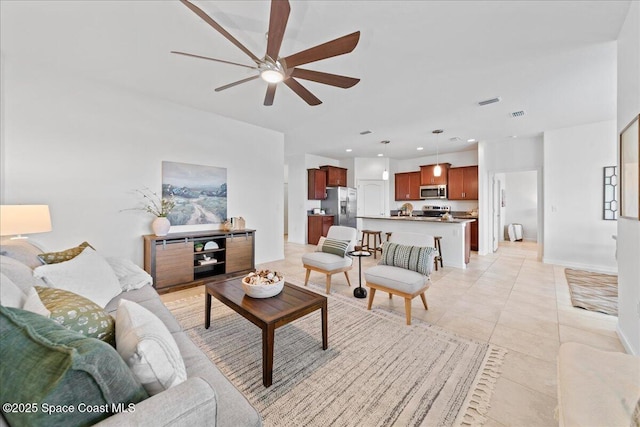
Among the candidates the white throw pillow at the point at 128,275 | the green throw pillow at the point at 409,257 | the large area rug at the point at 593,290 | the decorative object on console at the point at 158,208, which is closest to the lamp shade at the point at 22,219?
the white throw pillow at the point at 128,275

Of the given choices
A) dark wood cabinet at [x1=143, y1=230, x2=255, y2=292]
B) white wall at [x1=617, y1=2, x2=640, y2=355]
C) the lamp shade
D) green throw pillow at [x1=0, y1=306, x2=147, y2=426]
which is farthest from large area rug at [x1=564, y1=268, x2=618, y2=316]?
the lamp shade

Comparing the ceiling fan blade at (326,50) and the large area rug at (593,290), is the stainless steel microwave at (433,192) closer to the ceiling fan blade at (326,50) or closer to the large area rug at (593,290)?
the large area rug at (593,290)

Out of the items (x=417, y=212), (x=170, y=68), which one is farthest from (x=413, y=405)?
(x=417, y=212)

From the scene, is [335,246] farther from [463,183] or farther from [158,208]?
[463,183]

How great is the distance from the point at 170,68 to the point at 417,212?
7373mm

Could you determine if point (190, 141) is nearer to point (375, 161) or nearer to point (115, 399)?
point (115, 399)

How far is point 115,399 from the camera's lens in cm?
72

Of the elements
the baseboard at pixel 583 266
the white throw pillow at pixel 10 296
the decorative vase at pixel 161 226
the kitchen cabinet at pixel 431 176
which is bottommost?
the baseboard at pixel 583 266

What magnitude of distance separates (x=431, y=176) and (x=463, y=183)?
0.88 metres

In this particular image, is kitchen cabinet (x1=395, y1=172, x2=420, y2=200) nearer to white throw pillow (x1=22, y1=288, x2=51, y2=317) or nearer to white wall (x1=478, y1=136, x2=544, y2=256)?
white wall (x1=478, y1=136, x2=544, y2=256)

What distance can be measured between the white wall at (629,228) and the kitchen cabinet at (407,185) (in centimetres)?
558

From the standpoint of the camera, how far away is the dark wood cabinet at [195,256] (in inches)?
135

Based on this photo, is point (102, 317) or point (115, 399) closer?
point (115, 399)

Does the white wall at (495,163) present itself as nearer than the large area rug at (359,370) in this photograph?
No
